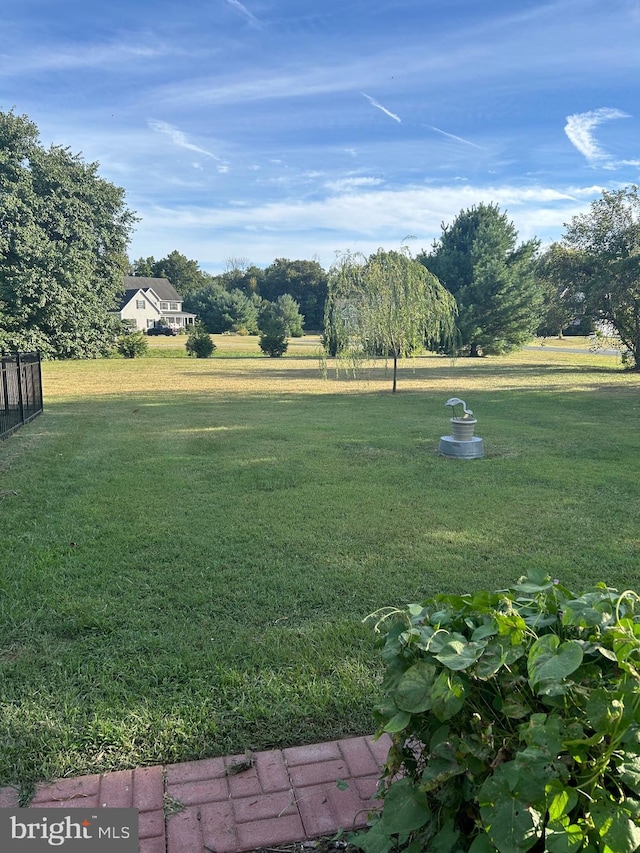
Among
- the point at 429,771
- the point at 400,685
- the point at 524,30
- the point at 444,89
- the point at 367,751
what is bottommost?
the point at 367,751

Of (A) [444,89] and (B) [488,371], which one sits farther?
(B) [488,371]

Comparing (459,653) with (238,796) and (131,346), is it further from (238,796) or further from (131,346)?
(131,346)

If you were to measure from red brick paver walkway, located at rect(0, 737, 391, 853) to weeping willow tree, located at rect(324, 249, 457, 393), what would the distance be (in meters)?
11.3

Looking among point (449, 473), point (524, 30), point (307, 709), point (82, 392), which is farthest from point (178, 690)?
point (82, 392)

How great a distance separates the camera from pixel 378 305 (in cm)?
1273

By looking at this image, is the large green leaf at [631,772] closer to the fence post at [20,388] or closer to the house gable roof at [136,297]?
the fence post at [20,388]

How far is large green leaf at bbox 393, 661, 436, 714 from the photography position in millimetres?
1085

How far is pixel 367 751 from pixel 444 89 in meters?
11.6

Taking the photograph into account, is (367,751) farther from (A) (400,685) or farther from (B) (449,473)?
(B) (449,473)

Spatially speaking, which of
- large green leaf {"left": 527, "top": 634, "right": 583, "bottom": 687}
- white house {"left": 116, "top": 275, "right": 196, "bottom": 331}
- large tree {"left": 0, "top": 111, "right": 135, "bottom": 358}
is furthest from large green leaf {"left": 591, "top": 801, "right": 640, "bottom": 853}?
white house {"left": 116, "top": 275, "right": 196, "bottom": 331}

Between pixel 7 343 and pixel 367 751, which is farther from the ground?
pixel 7 343

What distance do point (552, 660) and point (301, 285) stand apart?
5852cm

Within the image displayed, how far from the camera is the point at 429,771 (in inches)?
43.9

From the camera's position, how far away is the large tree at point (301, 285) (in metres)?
55.3
